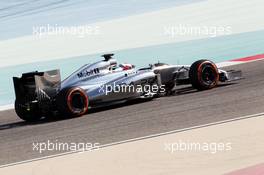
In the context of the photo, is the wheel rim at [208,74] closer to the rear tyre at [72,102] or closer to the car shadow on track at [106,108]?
the car shadow on track at [106,108]

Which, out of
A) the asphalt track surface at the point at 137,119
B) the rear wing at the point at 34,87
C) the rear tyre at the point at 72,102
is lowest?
the asphalt track surface at the point at 137,119

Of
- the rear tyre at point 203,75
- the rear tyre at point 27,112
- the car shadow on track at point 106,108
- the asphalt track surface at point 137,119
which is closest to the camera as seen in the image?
the asphalt track surface at point 137,119

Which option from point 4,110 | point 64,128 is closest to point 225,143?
point 64,128

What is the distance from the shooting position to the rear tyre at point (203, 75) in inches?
584

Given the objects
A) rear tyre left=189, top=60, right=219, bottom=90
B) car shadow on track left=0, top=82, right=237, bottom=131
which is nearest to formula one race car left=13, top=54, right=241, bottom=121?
rear tyre left=189, top=60, right=219, bottom=90

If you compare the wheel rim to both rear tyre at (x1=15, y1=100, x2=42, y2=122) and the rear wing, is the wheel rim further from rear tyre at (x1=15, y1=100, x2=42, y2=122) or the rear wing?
rear tyre at (x1=15, y1=100, x2=42, y2=122)

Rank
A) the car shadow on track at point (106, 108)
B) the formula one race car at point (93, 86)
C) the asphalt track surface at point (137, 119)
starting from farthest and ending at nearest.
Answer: the car shadow on track at point (106, 108) < the formula one race car at point (93, 86) < the asphalt track surface at point (137, 119)

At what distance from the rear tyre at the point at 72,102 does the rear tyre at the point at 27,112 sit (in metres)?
0.78

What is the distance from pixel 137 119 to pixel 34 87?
2.57m

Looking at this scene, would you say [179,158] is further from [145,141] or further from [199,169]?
[145,141]

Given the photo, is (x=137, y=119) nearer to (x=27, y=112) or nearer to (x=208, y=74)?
(x=27, y=112)

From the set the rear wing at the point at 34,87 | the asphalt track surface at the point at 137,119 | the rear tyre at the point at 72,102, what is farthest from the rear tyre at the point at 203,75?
the rear wing at the point at 34,87

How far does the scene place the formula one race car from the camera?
13.7m

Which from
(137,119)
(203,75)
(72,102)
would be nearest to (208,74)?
(203,75)
